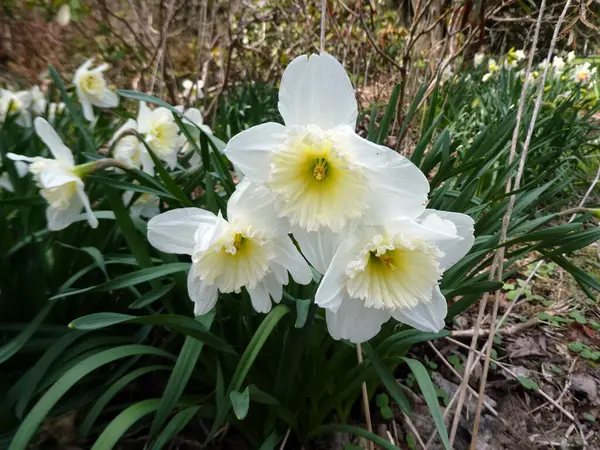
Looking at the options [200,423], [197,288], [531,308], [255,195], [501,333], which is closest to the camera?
[255,195]

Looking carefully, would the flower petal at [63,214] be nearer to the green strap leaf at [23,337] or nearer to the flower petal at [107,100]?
the green strap leaf at [23,337]

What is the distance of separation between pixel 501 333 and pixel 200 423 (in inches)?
50.8

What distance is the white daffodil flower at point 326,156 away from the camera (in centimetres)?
73

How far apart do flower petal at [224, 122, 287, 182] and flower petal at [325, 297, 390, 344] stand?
273 mm

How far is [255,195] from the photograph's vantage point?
2.57ft

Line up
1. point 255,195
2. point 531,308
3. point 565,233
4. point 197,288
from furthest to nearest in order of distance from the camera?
point 531,308
point 565,233
point 197,288
point 255,195

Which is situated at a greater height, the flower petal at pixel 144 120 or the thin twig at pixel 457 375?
the flower petal at pixel 144 120

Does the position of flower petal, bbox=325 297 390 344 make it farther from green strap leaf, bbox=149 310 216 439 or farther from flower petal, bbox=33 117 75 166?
flower petal, bbox=33 117 75 166

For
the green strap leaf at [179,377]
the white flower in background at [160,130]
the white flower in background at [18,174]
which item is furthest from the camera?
the white flower in background at [160,130]

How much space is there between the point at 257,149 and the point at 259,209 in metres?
0.11

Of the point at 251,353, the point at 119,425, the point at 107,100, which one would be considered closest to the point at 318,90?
the point at 251,353

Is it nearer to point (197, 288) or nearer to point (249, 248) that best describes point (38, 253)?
point (197, 288)

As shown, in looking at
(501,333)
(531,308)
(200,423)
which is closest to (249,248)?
(200,423)

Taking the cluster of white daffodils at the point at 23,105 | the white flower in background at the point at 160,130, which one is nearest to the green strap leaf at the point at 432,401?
the white flower in background at the point at 160,130
